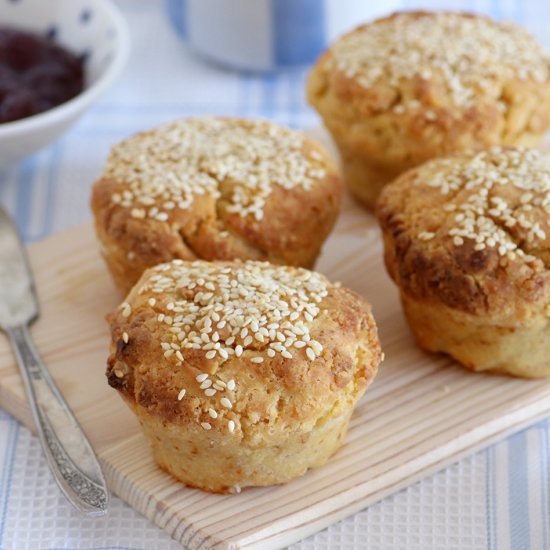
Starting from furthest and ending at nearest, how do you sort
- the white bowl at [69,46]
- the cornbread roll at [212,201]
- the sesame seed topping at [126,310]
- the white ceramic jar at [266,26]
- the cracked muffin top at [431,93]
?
the white ceramic jar at [266,26] < the white bowl at [69,46] < the cracked muffin top at [431,93] < the cornbread roll at [212,201] < the sesame seed topping at [126,310]

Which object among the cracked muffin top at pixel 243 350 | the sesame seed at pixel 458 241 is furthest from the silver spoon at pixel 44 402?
the sesame seed at pixel 458 241

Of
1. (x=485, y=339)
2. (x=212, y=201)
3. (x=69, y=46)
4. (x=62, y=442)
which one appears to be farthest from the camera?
(x=69, y=46)

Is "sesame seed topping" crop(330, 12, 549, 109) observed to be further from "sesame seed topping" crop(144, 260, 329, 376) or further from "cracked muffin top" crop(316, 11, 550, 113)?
"sesame seed topping" crop(144, 260, 329, 376)

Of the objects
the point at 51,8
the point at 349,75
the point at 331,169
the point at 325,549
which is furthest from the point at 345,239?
the point at 51,8

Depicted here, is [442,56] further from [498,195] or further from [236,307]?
[236,307]

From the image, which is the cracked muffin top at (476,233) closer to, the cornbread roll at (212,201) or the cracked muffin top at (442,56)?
the cornbread roll at (212,201)

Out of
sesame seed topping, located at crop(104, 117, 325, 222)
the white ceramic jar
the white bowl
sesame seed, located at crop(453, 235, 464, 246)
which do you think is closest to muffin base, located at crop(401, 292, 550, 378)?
sesame seed, located at crop(453, 235, 464, 246)

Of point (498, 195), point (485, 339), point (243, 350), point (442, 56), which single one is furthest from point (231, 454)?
point (442, 56)
